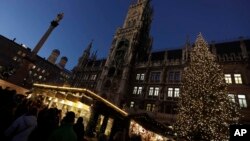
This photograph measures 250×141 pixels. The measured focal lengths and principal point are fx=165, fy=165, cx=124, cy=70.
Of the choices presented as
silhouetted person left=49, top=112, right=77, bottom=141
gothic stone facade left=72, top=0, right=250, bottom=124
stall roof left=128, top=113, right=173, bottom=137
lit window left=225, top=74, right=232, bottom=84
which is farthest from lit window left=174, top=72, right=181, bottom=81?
silhouetted person left=49, top=112, right=77, bottom=141

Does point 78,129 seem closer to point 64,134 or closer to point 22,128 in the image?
point 22,128

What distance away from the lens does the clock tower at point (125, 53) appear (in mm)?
37156

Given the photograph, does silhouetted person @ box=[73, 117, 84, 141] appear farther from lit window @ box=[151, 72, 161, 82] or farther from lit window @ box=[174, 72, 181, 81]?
lit window @ box=[151, 72, 161, 82]

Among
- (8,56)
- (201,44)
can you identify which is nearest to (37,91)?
(201,44)

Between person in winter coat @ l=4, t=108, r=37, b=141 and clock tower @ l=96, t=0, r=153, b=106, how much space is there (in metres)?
30.0

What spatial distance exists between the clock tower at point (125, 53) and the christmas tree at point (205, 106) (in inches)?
691

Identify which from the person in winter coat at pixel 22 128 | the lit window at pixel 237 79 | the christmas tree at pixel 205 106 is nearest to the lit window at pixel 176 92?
the lit window at pixel 237 79

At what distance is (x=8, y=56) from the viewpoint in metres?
63.2

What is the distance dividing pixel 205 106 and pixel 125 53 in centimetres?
2698

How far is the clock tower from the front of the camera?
37.2 m

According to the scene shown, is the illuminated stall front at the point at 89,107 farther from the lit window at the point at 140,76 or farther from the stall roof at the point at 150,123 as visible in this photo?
the lit window at the point at 140,76

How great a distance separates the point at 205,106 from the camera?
18.1m

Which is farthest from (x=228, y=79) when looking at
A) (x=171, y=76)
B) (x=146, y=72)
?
(x=146, y=72)

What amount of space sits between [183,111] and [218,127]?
378 cm
